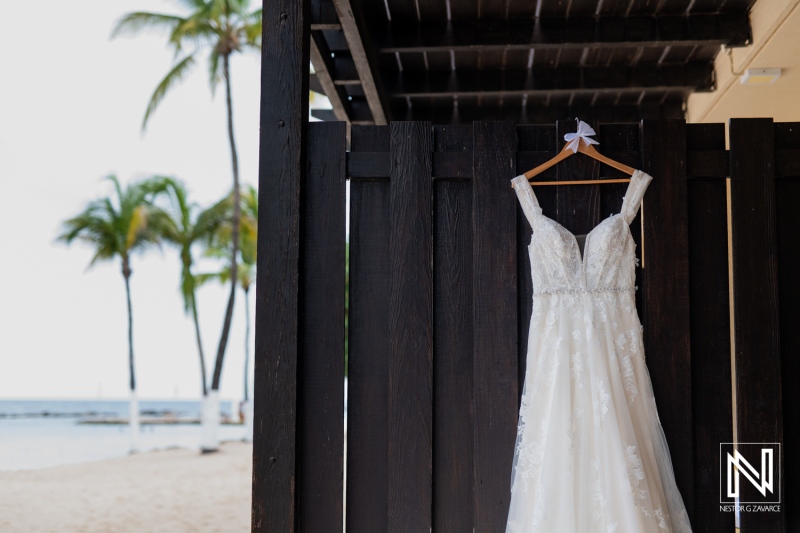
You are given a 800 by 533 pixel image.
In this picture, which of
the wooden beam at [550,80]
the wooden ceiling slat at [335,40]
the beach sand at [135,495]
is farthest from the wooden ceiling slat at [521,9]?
the beach sand at [135,495]

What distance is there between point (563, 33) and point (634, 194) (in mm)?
1780

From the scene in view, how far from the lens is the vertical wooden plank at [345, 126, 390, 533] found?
2512mm

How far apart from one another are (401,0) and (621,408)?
2.50 metres

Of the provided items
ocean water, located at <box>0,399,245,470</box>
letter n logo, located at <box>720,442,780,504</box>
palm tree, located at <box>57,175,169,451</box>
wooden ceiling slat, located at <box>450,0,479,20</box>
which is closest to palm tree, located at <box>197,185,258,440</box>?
palm tree, located at <box>57,175,169,451</box>

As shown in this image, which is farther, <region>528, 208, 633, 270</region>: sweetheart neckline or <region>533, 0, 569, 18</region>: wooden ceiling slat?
<region>533, 0, 569, 18</region>: wooden ceiling slat

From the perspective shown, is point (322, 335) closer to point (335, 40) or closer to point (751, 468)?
point (751, 468)

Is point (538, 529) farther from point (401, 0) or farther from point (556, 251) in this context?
point (401, 0)

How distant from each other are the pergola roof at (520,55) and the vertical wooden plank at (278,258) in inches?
30.1

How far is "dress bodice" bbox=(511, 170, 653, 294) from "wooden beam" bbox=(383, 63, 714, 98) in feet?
7.55

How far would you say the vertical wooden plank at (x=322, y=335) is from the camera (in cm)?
248

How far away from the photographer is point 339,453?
2494 millimetres

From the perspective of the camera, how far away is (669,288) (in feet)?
8.28

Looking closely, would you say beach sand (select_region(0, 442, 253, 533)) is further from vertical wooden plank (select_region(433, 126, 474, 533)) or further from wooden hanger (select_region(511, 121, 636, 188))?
wooden hanger (select_region(511, 121, 636, 188))

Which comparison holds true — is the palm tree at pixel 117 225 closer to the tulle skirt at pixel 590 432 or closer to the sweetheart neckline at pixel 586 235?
the sweetheart neckline at pixel 586 235
